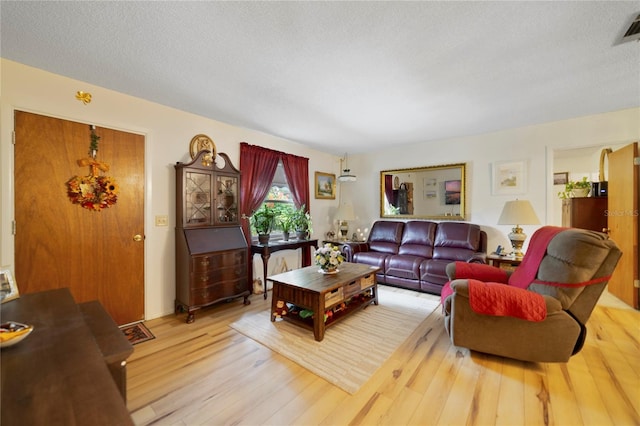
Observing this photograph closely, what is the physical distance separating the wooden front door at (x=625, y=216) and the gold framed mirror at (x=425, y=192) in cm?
169

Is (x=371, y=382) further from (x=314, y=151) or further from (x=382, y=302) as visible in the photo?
(x=314, y=151)

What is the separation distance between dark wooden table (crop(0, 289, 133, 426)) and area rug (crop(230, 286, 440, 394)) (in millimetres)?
1450

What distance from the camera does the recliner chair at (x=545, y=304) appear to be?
1.76m

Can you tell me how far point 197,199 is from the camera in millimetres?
3062

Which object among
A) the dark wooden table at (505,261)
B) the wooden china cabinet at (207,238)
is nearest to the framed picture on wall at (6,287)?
the wooden china cabinet at (207,238)

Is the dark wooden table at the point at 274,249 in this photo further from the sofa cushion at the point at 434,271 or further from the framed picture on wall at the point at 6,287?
the framed picture on wall at the point at 6,287

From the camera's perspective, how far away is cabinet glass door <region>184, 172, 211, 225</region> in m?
2.98

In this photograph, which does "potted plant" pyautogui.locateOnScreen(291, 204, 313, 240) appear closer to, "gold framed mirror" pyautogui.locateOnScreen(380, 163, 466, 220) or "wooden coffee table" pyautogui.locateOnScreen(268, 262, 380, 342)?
"wooden coffee table" pyautogui.locateOnScreen(268, 262, 380, 342)

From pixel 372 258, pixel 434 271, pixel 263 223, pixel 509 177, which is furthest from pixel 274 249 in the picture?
pixel 509 177

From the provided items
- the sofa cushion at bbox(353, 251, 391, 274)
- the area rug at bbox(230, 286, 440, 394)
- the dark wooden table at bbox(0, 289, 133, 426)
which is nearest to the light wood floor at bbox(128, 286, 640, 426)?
the area rug at bbox(230, 286, 440, 394)

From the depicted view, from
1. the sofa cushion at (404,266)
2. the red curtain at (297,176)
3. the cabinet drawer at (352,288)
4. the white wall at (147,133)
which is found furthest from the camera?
the red curtain at (297,176)

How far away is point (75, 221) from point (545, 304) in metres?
3.87

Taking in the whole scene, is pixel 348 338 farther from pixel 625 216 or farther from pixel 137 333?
pixel 625 216

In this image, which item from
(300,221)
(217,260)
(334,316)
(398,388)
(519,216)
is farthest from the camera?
(300,221)
